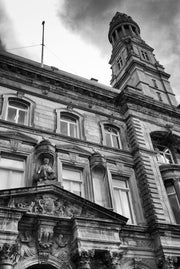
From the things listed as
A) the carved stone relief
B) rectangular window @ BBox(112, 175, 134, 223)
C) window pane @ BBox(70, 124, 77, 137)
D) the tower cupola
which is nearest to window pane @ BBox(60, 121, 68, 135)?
window pane @ BBox(70, 124, 77, 137)

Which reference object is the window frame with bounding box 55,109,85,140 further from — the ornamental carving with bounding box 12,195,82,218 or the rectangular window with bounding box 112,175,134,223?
the ornamental carving with bounding box 12,195,82,218

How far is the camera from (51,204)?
12.7 meters

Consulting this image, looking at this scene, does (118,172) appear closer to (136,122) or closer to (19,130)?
(136,122)

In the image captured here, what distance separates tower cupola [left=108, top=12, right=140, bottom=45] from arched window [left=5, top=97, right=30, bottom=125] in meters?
27.5

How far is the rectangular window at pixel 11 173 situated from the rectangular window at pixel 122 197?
18.8ft

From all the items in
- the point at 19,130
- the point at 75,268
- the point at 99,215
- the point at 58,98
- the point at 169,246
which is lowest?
the point at 75,268

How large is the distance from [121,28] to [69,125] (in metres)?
28.7

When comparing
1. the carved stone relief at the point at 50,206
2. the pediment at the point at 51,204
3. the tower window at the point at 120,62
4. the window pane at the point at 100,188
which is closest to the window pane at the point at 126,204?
the window pane at the point at 100,188

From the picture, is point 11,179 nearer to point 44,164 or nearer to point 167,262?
point 44,164

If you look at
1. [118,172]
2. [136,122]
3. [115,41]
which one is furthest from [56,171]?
[115,41]

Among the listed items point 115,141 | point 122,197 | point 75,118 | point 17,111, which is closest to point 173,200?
point 122,197

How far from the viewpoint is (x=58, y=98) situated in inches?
764

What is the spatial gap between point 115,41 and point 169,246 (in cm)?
3376

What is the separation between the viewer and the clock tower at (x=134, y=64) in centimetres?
3089
